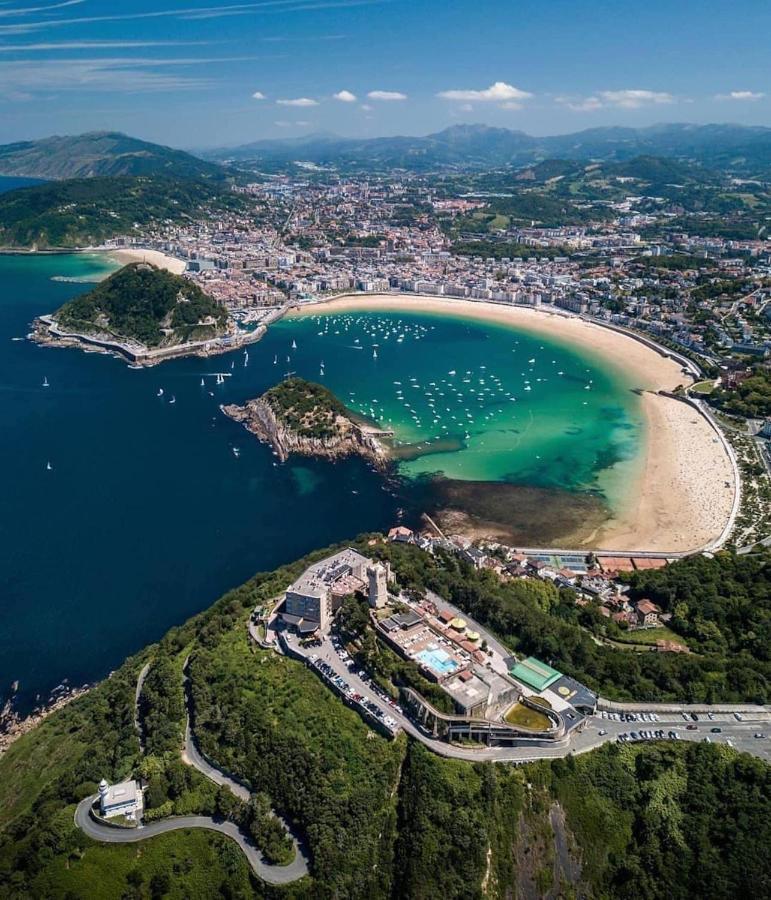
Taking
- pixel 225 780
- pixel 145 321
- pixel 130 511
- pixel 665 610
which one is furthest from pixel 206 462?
pixel 145 321

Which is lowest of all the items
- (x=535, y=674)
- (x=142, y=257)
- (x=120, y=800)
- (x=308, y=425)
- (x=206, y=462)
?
(x=206, y=462)

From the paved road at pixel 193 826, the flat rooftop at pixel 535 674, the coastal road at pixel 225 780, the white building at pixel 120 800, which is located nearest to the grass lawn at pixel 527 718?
the flat rooftop at pixel 535 674

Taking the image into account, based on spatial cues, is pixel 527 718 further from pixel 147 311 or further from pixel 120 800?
pixel 147 311

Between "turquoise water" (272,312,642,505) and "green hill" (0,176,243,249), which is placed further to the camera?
"green hill" (0,176,243,249)

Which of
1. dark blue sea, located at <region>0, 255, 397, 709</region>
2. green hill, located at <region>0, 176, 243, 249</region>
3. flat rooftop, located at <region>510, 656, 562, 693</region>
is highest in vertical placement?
green hill, located at <region>0, 176, 243, 249</region>

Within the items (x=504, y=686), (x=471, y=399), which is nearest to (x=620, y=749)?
(x=504, y=686)

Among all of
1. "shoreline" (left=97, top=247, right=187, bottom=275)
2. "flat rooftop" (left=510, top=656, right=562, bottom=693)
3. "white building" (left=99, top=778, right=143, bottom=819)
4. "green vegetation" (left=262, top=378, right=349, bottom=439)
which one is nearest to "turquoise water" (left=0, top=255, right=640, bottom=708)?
"green vegetation" (left=262, top=378, right=349, bottom=439)

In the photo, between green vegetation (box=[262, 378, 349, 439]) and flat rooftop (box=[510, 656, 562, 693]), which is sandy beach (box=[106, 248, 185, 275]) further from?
flat rooftop (box=[510, 656, 562, 693])
